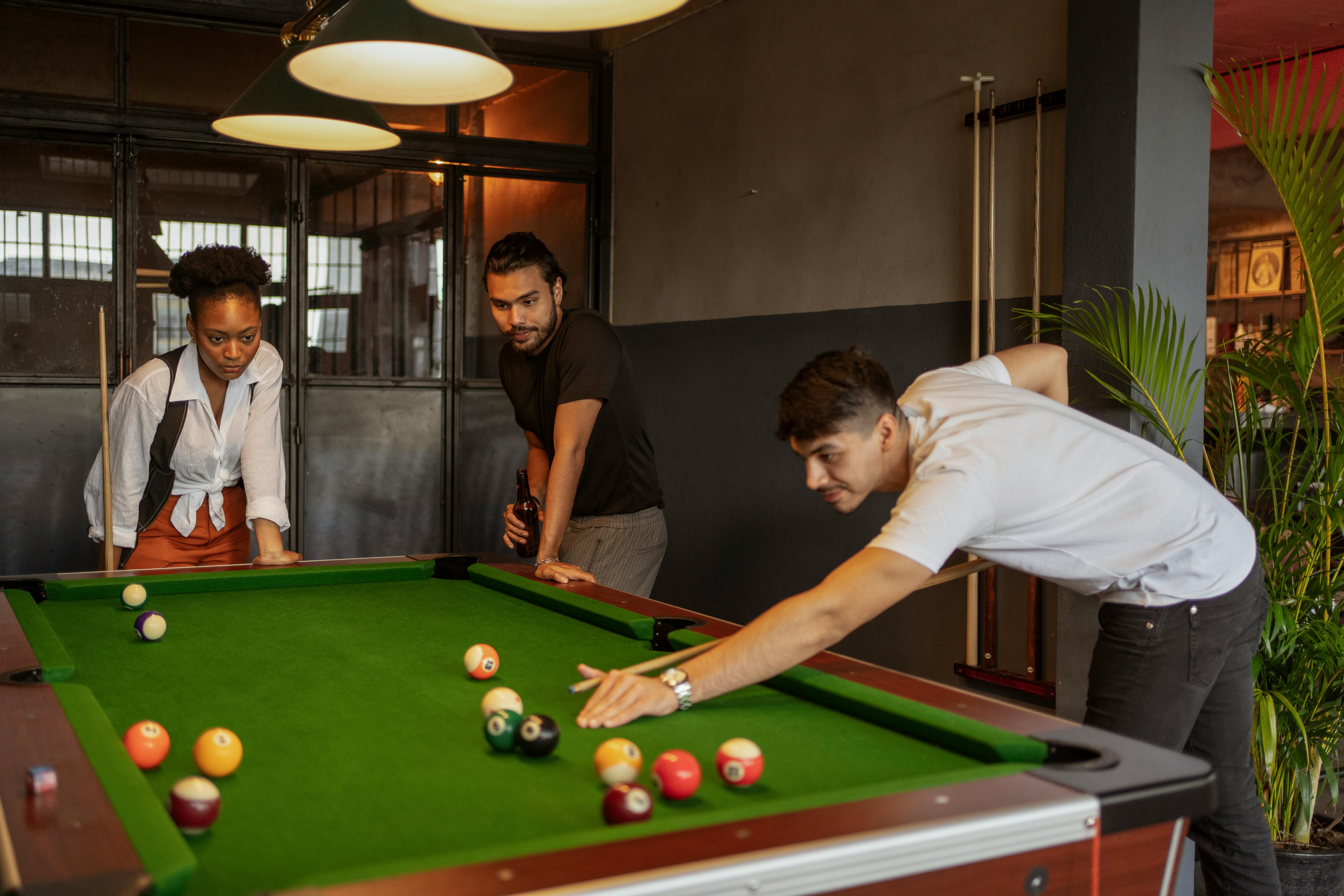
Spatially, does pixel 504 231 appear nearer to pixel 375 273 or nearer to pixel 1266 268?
pixel 375 273

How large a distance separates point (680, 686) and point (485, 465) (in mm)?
4545

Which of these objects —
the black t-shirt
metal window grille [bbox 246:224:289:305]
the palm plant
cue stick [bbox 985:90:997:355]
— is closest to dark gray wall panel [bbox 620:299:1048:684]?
cue stick [bbox 985:90:997:355]

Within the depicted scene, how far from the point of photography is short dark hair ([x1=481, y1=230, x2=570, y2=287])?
9.50 ft

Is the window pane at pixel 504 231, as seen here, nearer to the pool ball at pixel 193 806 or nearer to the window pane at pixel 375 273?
the window pane at pixel 375 273

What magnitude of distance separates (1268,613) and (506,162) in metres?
4.48

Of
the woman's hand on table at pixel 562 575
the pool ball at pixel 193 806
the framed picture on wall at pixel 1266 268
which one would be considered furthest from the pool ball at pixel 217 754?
the framed picture on wall at pixel 1266 268

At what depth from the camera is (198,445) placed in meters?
3.05

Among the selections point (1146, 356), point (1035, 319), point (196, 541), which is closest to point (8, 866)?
point (196, 541)

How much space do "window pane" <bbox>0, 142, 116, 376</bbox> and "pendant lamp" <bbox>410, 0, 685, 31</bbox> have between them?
414cm

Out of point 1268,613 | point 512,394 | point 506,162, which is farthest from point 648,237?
point 1268,613

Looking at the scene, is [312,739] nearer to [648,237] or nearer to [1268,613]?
[1268,613]

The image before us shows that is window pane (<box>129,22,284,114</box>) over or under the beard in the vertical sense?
over

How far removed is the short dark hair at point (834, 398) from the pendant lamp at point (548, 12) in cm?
60

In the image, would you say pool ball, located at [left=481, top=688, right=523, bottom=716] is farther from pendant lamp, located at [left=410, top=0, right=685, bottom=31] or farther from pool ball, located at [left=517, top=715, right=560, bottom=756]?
pendant lamp, located at [left=410, top=0, right=685, bottom=31]
